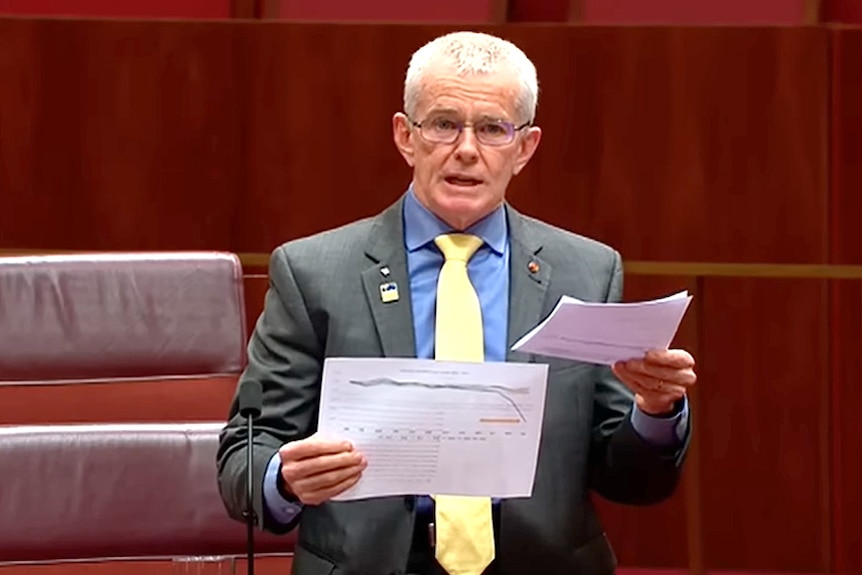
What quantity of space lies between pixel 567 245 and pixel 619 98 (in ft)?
4.86

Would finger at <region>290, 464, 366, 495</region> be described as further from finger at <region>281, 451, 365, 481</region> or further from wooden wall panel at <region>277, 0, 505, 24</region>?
wooden wall panel at <region>277, 0, 505, 24</region>

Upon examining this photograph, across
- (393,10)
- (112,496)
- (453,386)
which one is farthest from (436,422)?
(393,10)

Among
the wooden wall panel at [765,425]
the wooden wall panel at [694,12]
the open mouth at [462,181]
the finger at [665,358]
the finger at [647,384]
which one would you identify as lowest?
the wooden wall panel at [765,425]

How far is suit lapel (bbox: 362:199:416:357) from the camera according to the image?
5.97 ft

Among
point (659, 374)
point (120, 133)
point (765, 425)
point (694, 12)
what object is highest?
point (694, 12)

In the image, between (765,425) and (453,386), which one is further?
(765,425)

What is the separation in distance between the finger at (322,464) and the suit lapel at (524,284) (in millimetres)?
310

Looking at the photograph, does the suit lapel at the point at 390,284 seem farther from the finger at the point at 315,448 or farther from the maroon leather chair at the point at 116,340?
the maroon leather chair at the point at 116,340

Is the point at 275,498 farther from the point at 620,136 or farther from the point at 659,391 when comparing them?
the point at 620,136

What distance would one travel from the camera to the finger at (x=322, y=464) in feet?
5.22

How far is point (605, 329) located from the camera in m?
1.60

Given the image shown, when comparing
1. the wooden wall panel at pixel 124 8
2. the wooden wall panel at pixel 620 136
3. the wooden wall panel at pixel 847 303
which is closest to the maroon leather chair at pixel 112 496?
the wooden wall panel at pixel 620 136

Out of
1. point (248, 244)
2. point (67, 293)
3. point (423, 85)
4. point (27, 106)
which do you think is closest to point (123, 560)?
point (67, 293)

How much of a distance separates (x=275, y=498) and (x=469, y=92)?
0.54 m
